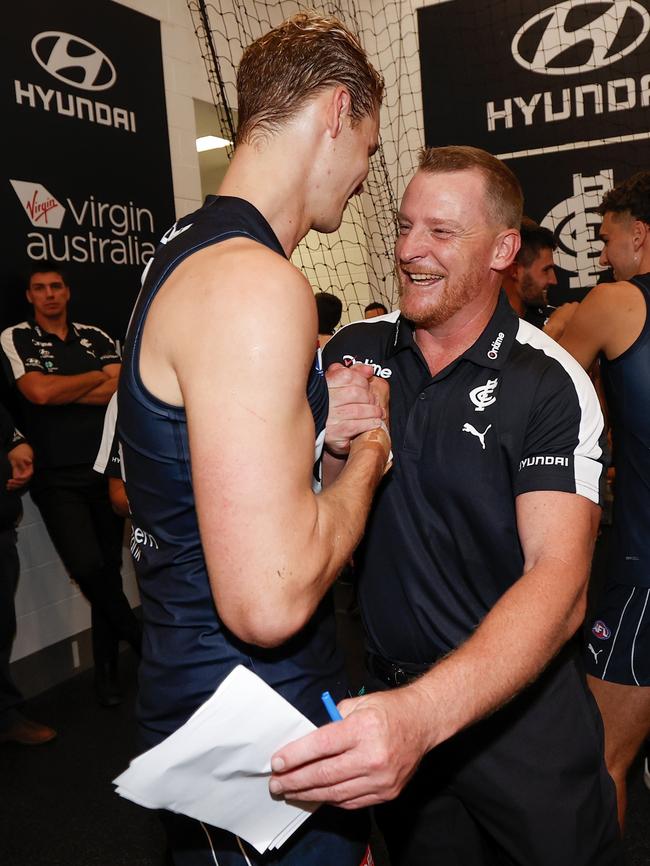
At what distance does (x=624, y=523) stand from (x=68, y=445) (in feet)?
7.96

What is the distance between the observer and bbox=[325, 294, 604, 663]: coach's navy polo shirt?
1.42 m

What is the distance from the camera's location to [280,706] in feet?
2.97

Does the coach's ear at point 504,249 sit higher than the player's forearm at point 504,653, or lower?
higher

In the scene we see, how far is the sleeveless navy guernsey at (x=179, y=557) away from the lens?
1.00 metres

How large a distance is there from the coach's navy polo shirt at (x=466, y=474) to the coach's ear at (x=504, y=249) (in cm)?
13

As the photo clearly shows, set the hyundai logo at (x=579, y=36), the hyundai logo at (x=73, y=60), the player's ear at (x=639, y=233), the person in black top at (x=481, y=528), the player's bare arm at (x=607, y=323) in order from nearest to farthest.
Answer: the person in black top at (x=481, y=528), the player's bare arm at (x=607, y=323), the player's ear at (x=639, y=233), the hyundai logo at (x=73, y=60), the hyundai logo at (x=579, y=36)

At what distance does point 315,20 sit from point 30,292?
2.74 m

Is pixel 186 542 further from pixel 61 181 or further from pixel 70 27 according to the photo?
pixel 70 27

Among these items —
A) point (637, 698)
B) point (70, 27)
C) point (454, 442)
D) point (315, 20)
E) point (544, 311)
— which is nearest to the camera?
point (315, 20)

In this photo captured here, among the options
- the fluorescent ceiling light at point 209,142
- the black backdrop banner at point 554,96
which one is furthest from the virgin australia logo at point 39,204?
the black backdrop banner at point 554,96

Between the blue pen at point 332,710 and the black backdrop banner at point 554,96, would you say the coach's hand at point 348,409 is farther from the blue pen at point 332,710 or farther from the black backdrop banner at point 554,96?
the black backdrop banner at point 554,96

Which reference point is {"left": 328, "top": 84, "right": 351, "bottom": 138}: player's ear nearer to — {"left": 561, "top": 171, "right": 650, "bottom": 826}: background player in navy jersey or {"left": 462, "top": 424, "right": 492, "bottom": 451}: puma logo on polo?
{"left": 462, "top": 424, "right": 492, "bottom": 451}: puma logo on polo

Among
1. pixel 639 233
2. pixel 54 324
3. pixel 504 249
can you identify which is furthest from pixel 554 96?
pixel 504 249

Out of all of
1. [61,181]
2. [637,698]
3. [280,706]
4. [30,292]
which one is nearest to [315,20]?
[280,706]
